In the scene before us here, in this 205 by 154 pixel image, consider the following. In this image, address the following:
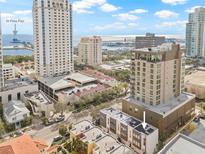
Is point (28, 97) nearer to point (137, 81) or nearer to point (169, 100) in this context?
point (137, 81)

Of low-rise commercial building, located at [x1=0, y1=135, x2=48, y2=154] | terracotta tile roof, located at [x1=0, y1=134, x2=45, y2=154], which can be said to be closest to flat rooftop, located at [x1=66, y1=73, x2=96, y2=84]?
low-rise commercial building, located at [x1=0, y1=135, x2=48, y2=154]

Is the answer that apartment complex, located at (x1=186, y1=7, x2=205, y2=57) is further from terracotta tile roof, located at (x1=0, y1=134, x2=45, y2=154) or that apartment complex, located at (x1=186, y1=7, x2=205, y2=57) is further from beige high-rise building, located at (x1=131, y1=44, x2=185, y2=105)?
terracotta tile roof, located at (x1=0, y1=134, x2=45, y2=154)

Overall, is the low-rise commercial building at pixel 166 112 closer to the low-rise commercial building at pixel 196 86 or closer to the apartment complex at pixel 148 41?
the low-rise commercial building at pixel 196 86

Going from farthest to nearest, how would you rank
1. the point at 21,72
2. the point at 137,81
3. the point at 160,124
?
the point at 21,72
the point at 137,81
the point at 160,124

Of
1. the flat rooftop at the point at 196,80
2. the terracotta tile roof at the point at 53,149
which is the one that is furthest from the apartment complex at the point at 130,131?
the flat rooftop at the point at 196,80

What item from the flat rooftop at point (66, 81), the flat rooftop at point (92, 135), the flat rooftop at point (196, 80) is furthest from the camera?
the flat rooftop at point (196, 80)

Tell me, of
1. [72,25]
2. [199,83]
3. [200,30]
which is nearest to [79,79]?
[72,25]
